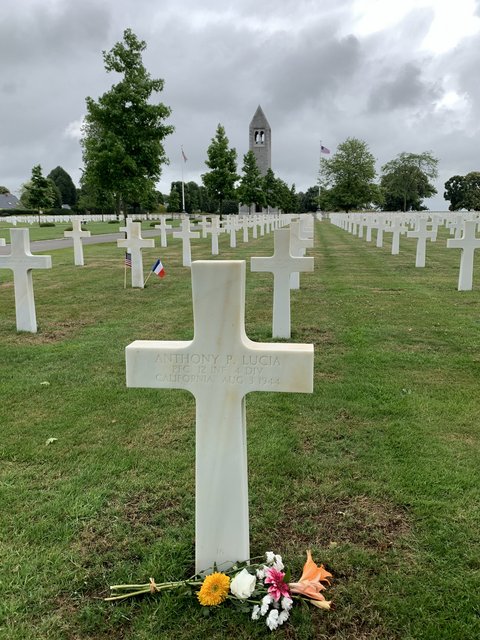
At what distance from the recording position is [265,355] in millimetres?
2137

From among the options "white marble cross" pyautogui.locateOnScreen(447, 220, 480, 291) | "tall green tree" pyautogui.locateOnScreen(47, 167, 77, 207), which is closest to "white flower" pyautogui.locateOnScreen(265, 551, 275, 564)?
"white marble cross" pyautogui.locateOnScreen(447, 220, 480, 291)

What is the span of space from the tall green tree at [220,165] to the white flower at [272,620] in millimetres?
32876

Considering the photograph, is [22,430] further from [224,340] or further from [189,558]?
[224,340]

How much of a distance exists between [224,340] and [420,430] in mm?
2168

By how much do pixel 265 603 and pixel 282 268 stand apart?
14.3ft

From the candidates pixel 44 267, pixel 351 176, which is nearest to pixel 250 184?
pixel 351 176

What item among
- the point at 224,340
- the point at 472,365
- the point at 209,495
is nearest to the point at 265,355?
the point at 224,340

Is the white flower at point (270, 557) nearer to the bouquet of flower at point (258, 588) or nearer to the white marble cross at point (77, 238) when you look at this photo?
the bouquet of flower at point (258, 588)

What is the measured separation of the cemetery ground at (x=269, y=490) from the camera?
7.03 feet

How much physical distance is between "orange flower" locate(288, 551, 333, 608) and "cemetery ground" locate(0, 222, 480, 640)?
0.08 meters

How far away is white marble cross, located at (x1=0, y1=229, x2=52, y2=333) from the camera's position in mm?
6375

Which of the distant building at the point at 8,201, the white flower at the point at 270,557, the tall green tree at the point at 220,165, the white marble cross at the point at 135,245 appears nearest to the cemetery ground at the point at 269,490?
the white flower at the point at 270,557

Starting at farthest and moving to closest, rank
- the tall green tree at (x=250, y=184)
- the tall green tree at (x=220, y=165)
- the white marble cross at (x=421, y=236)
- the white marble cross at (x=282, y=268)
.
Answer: the tall green tree at (x=250, y=184)
the tall green tree at (x=220, y=165)
the white marble cross at (x=421, y=236)
the white marble cross at (x=282, y=268)

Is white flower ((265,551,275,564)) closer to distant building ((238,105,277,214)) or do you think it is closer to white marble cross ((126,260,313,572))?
white marble cross ((126,260,313,572))
